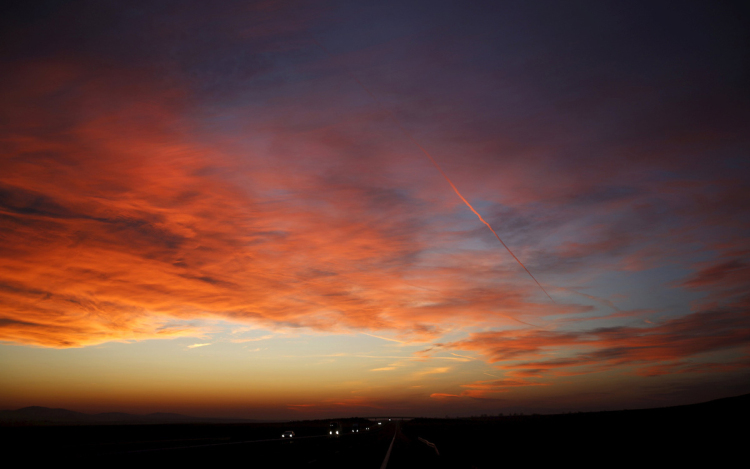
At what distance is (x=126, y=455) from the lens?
76.0 feet

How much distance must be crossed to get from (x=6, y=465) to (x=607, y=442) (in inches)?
1324

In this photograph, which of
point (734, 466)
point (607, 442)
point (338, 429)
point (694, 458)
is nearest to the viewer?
point (734, 466)

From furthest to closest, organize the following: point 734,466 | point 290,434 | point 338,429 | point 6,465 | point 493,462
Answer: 1. point 338,429
2. point 290,434
3. point 493,462
4. point 734,466
5. point 6,465

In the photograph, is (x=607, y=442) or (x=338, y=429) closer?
(x=607, y=442)

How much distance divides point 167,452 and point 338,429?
4350 cm

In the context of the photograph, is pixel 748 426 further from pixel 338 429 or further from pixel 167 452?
pixel 338 429

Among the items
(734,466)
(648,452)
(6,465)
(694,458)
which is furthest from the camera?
(648,452)

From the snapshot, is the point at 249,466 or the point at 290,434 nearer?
the point at 249,466

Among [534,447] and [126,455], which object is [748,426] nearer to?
[534,447]

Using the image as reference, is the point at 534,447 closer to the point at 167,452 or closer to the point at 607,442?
the point at 607,442

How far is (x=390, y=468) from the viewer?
1933cm

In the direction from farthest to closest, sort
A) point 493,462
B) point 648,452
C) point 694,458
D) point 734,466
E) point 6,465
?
point 648,452 → point 493,462 → point 694,458 → point 734,466 → point 6,465

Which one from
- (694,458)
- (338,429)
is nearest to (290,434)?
(338,429)

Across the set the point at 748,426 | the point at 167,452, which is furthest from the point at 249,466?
the point at 748,426
